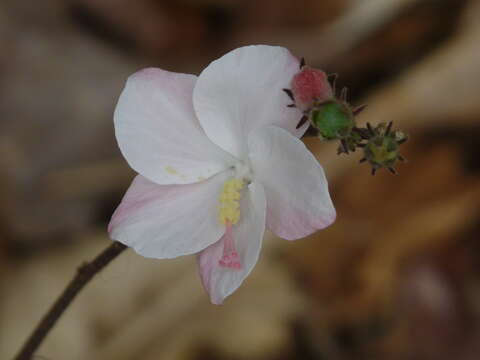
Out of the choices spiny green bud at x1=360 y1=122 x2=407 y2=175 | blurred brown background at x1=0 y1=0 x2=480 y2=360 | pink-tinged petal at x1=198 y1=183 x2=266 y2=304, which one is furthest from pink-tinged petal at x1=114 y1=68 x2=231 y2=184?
blurred brown background at x1=0 y1=0 x2=480 y2=360

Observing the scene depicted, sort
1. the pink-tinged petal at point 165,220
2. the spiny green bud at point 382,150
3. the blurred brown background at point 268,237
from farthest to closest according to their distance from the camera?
the blurred brown background at point 268,237 < the pink-tinged petal at point 165,220 < the spiny green bud at point 382,150

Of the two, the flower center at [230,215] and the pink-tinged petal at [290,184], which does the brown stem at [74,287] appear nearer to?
the flower center at [230,215]

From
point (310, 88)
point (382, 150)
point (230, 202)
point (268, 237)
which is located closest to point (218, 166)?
point (230, 202)

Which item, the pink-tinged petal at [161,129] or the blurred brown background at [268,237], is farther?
the blurred brown background at [268,237]

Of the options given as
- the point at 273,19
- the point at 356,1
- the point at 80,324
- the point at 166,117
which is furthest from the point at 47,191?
the point at 166,117

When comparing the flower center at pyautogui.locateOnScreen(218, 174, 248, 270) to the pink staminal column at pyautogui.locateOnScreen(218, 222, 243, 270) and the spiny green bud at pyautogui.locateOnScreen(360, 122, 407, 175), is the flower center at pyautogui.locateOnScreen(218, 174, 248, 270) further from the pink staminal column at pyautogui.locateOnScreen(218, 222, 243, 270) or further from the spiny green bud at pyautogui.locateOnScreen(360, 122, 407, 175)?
the spiny green bud at pyautogui.locateOnScreen(360, 122, 407, 175)

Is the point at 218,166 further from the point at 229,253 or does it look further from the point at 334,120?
the point at 334,120

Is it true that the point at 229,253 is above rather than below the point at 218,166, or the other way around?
below

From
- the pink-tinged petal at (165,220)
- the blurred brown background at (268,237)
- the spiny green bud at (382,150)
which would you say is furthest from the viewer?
the blurred brown background at (268,237)

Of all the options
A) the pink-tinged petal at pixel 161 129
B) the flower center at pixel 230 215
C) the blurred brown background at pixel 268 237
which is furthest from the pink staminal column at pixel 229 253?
the blurred brown background at pixel 268 237
